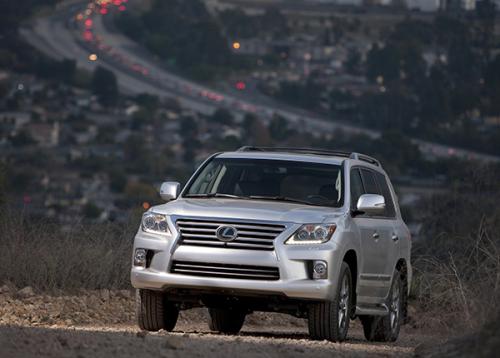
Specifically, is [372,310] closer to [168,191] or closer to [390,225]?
[390,225]

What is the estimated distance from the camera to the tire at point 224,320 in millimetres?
14352

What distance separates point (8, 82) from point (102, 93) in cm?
1153

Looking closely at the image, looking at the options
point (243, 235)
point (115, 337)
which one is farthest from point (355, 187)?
point (115, 337)

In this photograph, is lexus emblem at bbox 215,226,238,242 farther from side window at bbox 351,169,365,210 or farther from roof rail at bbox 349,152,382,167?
roof rail at bbox 349,152,382,167

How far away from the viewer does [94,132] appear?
155000 millimetres

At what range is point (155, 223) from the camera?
40.1ft

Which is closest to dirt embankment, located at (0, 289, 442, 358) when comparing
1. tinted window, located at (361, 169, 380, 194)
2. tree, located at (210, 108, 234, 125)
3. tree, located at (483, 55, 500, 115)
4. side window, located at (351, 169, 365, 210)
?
side window, located at (351, 169, 365, 210)

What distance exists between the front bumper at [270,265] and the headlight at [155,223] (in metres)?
0.20

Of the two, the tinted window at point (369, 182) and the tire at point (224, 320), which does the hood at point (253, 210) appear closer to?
the tinted window at point (369, 182)

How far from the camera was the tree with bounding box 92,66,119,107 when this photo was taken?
17200cm

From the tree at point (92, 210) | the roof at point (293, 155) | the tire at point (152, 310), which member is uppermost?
the roof at point (293, 155)

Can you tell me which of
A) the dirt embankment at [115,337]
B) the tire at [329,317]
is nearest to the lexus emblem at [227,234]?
the dirt embankment at [115,337]

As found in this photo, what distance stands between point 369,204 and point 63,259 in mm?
4839

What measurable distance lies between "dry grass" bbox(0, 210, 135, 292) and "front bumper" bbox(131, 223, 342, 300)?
447 cm
